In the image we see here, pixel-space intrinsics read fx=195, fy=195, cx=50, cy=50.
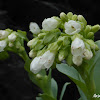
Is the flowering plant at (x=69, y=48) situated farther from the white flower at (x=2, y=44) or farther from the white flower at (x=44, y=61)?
the white flower at (x=2, y=44)

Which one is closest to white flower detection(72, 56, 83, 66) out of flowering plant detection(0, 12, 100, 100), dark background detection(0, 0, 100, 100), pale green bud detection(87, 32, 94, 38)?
flowering plant detection(0, 12, 100, 100)

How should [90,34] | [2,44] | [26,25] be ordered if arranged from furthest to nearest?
[26,25] → [2,44] → [90,34]

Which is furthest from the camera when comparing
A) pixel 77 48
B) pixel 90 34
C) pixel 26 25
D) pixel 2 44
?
pixel 26 25

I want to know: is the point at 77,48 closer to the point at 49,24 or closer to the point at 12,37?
the point at 49,24

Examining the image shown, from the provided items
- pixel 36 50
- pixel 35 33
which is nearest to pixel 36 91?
pixel 35 33

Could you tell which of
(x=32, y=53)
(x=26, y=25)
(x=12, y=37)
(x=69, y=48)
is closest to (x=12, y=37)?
(x=12, y=37)

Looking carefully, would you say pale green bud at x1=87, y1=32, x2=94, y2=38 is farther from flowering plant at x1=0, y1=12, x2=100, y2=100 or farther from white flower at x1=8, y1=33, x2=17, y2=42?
white flower at x1=8, y1=33, x2=17, y2=42

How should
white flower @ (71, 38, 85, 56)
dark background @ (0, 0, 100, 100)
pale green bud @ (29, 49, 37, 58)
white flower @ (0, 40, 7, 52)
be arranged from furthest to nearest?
1. dark background @ (0, 0, 100, 100)
2. white flower @ (0, 40, 7, 52)
3. pale green bud @ (29, 49, 37, 58)
4. white flower @ (71, 38, 85, 56)

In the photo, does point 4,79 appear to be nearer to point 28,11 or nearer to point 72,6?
point 28,11
